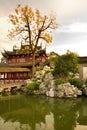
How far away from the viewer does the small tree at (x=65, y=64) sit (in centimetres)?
2633

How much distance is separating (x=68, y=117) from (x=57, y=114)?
A: 3.87 ft

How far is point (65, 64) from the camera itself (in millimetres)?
26391

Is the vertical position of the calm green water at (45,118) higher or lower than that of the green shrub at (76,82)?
lower

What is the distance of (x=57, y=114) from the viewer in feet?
51.4

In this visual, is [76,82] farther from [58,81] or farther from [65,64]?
[65,64]

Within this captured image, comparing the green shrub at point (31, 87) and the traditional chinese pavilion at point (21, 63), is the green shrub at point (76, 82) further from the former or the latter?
the traditional chinese pavilion at point (21, 63)

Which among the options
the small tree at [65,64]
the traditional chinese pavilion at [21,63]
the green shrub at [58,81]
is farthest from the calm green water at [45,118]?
the traditional chinese pavilion at [21,63]

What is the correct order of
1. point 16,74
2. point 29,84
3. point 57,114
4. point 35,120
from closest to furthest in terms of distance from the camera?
point 35,120 → point 57,114 → point 29,84 → point 16,74

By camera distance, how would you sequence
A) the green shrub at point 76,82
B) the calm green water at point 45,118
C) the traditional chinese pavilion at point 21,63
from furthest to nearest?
the traditional chinese pavilion at point 21,63, the green shrub at point 76,82, the calm green water at point 45,118

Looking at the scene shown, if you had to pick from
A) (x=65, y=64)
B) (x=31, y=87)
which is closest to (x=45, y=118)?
(x=31, y=87)

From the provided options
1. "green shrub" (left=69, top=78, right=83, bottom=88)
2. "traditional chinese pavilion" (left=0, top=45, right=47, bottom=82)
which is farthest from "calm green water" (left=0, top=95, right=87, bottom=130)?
"traditional chinese pavilion" (left=0, top=45, right=47, bottom=82)

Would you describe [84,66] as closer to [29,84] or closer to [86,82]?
[86,82]

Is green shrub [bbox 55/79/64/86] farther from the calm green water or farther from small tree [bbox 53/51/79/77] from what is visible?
the calm green water

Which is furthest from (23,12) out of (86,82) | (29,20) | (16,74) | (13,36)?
(86,82)
